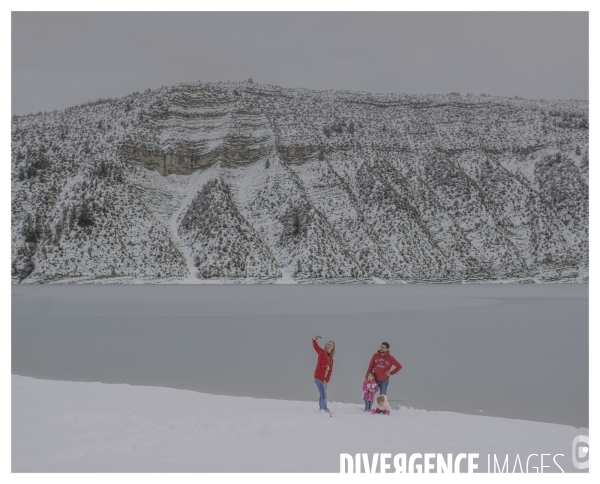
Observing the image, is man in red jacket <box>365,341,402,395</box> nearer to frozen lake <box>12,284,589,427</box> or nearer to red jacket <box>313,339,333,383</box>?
red jacket <box>313,339,333,383</box>

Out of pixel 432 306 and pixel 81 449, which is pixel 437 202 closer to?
pixel 432 306

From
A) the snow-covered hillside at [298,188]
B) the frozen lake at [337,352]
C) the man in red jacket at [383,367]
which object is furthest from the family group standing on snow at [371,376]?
the snow-covered hillside at [298,188]

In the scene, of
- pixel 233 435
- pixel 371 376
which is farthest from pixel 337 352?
pixel 233 435

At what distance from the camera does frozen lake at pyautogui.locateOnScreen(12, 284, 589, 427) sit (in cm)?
1570

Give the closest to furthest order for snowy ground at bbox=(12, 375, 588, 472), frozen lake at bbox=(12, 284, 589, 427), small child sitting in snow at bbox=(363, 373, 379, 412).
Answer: snowy ground at bbox=(12, 375, 588, 472), small child sitting in snow at bbox=(363, 373, 379, 412), frozen lake at bbox=(12, 284, 589, 427)

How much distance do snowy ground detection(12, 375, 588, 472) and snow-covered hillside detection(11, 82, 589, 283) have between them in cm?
7721

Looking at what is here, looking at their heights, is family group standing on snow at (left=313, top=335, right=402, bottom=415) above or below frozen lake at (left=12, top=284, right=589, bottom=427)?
above

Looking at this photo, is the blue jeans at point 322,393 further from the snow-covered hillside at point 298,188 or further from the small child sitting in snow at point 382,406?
the snow-covered hillside at point 298,188

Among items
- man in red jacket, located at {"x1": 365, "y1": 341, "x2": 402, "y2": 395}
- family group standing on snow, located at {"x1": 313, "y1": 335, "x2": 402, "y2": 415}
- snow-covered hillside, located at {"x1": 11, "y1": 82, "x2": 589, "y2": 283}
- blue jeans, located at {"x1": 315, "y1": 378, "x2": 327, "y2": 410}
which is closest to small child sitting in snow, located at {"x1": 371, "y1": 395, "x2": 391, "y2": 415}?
family group standing on snow, located at {"x1": 313, "y1": 335, "x2": 402, "y2": 415}

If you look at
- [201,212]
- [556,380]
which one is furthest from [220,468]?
[201,212]

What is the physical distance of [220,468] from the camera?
8.46m

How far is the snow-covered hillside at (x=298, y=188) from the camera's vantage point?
90938 millimetres

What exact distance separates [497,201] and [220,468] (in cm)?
10801

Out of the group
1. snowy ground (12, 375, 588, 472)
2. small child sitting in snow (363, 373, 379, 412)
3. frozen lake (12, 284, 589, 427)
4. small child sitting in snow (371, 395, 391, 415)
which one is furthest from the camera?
frozen lake (12, 284, 589, 427)
